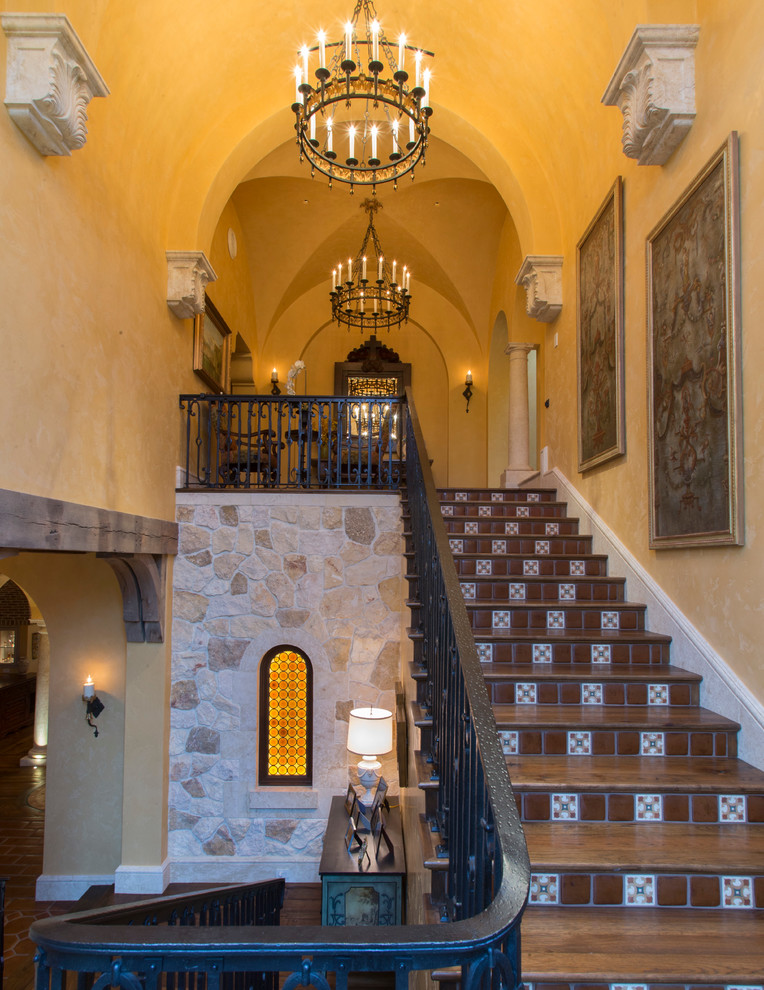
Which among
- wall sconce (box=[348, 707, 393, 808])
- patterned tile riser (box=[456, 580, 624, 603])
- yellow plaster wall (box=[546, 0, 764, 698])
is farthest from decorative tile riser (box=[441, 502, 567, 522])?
wall sconce (box=[348, 707, 393, 808])

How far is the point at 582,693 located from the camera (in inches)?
126

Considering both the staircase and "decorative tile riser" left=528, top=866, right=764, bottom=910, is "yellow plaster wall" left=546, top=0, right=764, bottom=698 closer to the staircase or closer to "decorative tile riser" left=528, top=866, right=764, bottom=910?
the staircase

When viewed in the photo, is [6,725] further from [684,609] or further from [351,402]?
[684,609]

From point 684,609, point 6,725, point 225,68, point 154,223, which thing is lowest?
point 6,725

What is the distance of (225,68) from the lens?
522 cm

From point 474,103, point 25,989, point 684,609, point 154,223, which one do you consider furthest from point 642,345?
point 25,989

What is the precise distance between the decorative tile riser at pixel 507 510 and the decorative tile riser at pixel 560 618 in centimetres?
143

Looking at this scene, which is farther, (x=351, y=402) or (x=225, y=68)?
(x=351, y=402)

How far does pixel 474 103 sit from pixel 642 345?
3.26 meters

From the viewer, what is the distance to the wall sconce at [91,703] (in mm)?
5359

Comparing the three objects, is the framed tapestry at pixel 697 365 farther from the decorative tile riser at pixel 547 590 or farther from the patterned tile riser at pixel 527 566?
the patterned tile riser at pixel 527 566

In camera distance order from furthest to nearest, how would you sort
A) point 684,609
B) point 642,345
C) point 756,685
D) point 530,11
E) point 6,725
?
point 6,725, point 530,11, point 642,345, point 684,609, point 756,685

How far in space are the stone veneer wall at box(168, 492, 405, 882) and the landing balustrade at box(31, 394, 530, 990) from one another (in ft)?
11.0

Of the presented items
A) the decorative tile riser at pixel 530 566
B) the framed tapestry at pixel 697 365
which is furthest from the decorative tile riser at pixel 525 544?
the framed tapestry at pixel 697 365
